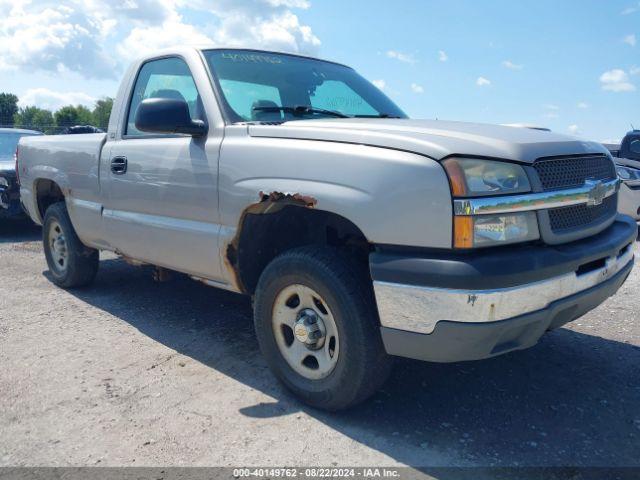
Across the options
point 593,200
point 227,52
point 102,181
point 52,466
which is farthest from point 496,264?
point 102,181

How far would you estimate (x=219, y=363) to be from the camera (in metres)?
3.76

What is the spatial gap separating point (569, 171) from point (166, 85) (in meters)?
2.76

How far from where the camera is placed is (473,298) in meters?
2.39

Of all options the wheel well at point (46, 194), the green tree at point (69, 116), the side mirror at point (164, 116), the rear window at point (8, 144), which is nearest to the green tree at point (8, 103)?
the green tree at point (69, 116)

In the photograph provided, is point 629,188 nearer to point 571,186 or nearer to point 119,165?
point 571,186

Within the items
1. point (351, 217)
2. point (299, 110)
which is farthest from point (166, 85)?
point (351, 217)

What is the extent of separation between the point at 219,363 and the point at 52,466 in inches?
51.0

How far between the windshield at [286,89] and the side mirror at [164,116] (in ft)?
0.91

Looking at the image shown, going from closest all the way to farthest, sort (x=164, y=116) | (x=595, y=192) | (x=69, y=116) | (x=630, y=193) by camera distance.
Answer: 1. (x=595, y=192)
2. (x=164, y=116)
3. (x=630, y=193)
4. (x=69, y=116)

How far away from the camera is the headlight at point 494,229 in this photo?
96.1 inches

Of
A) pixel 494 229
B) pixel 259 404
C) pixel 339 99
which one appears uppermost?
pixel 339 99

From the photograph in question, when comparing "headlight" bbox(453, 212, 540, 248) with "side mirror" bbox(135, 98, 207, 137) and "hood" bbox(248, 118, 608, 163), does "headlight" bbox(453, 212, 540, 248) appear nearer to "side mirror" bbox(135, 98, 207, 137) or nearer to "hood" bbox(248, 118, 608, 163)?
"hood" bbox(248, 118, 608, 163)

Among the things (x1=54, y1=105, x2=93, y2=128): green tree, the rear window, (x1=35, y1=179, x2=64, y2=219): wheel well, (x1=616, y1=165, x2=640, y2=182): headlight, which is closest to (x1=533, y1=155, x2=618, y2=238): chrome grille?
(x1=35, y1=179, x2=64, y2=219): wheel well

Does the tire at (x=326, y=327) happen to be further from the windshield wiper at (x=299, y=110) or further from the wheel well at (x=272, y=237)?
the windshield wiper at (x=299, y=110)
